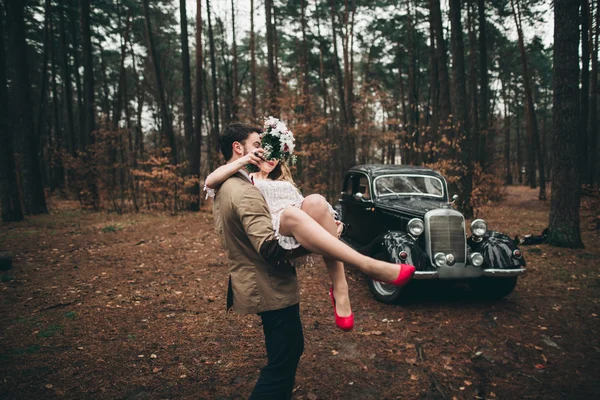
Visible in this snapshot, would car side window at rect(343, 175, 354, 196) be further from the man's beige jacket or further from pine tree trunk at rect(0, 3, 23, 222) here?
pine tree trunk at rect(0, 3, 23, 222)

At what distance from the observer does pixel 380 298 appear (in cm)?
537

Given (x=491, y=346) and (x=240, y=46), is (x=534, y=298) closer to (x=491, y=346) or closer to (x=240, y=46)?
(x=491, y=346)

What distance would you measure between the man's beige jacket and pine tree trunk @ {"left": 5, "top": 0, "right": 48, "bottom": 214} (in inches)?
550

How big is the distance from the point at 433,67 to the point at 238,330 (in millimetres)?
14961

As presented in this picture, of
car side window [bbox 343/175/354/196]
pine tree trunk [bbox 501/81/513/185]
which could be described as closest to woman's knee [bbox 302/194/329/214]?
car side window [bbox 343/175/354/196]

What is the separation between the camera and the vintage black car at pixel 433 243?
489 centimetres

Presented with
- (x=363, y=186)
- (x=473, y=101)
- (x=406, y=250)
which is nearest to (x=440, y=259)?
(x=406, y=250)

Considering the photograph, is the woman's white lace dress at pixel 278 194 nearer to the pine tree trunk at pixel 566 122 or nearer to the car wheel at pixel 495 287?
the car wheel at pixel 495 287

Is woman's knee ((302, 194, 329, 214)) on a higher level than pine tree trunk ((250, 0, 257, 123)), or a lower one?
lower

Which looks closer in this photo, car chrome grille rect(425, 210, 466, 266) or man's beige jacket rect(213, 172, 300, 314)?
man's beige jacket rect(213, 172, 300, 314)

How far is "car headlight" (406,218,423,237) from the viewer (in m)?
5.21

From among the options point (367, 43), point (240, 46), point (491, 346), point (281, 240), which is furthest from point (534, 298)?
point (240, 46)

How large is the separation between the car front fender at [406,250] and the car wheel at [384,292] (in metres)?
0.39

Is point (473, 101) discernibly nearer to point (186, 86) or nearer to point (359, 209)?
point (359, 209)
